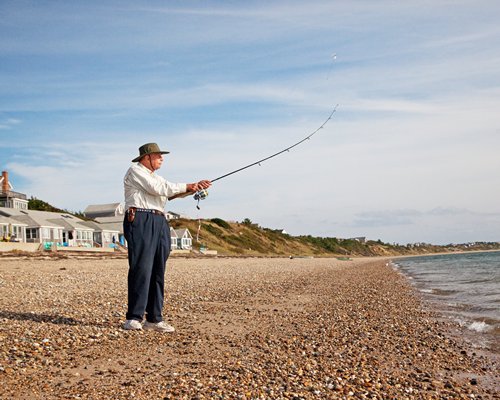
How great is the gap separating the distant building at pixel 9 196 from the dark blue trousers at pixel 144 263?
200ft

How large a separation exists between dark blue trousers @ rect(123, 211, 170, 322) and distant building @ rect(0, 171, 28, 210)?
61.0m

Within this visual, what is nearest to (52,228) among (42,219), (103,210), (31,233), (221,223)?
(42,219)

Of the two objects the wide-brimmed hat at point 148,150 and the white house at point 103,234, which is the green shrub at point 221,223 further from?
the wide-brimmed hat at point 148,150

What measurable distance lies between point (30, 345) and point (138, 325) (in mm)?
1587

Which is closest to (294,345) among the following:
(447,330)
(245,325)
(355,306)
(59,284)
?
(245,325)

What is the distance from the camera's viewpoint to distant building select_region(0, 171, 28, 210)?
61.7m

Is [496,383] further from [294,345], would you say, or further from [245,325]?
[245,325]

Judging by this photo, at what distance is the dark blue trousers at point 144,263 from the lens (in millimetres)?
7156

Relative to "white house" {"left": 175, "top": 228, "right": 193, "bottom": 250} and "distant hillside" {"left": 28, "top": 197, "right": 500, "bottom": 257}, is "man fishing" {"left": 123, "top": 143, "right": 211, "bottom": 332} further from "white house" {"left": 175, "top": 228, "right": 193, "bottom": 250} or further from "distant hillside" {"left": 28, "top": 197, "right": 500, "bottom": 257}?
"white house" {"left": 175, "top": 228, "right": 193, "bottom": 250}

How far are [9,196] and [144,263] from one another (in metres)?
61.6

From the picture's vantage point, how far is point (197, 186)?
24.9ft

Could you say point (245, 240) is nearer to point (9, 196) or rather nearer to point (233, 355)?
point (9, 196)

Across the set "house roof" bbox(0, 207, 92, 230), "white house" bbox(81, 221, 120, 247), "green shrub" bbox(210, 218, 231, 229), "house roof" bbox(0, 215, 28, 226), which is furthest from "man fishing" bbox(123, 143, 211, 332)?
"green shrub" bbox(210, 218, 231, 229)

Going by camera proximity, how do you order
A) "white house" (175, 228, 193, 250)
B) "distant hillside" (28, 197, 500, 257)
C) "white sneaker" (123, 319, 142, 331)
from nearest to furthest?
"white sneaker" (123, 319, 142, 331), "white house" (175, 228, 193, 250), "distant hillside" (28, 197, 500, 257)
